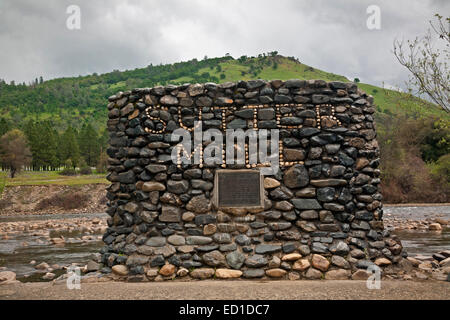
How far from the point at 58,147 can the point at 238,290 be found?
2712 inches

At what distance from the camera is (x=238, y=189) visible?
720 cm

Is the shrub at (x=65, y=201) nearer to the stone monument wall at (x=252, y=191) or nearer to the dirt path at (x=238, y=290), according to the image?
the stone monument wall at (x=252, y=191)

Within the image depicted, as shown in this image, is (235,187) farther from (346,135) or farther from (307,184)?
(346,135)

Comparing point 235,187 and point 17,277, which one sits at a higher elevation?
point 235,187

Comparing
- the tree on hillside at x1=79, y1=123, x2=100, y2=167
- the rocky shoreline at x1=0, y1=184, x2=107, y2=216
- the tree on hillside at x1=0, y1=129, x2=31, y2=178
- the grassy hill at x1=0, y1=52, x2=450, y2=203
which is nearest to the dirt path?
the grassy hill at x1=0, y1=52, x2=450, y2=203

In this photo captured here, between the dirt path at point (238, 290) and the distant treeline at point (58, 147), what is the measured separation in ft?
191

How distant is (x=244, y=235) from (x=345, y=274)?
192cm

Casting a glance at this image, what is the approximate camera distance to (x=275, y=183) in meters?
7.18

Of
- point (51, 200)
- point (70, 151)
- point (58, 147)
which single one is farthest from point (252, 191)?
point (58, 147)

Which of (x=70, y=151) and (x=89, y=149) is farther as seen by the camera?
(x=89, y=149)

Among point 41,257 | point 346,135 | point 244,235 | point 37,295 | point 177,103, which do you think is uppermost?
point 177,103

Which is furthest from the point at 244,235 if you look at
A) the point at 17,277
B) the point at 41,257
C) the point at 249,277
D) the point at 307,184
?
the point at 41,257

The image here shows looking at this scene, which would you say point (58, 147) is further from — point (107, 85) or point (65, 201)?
point (107, 85)

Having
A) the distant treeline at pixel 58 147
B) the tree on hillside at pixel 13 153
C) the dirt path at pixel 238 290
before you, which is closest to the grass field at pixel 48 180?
the tree on hillside at pixel 13 153
